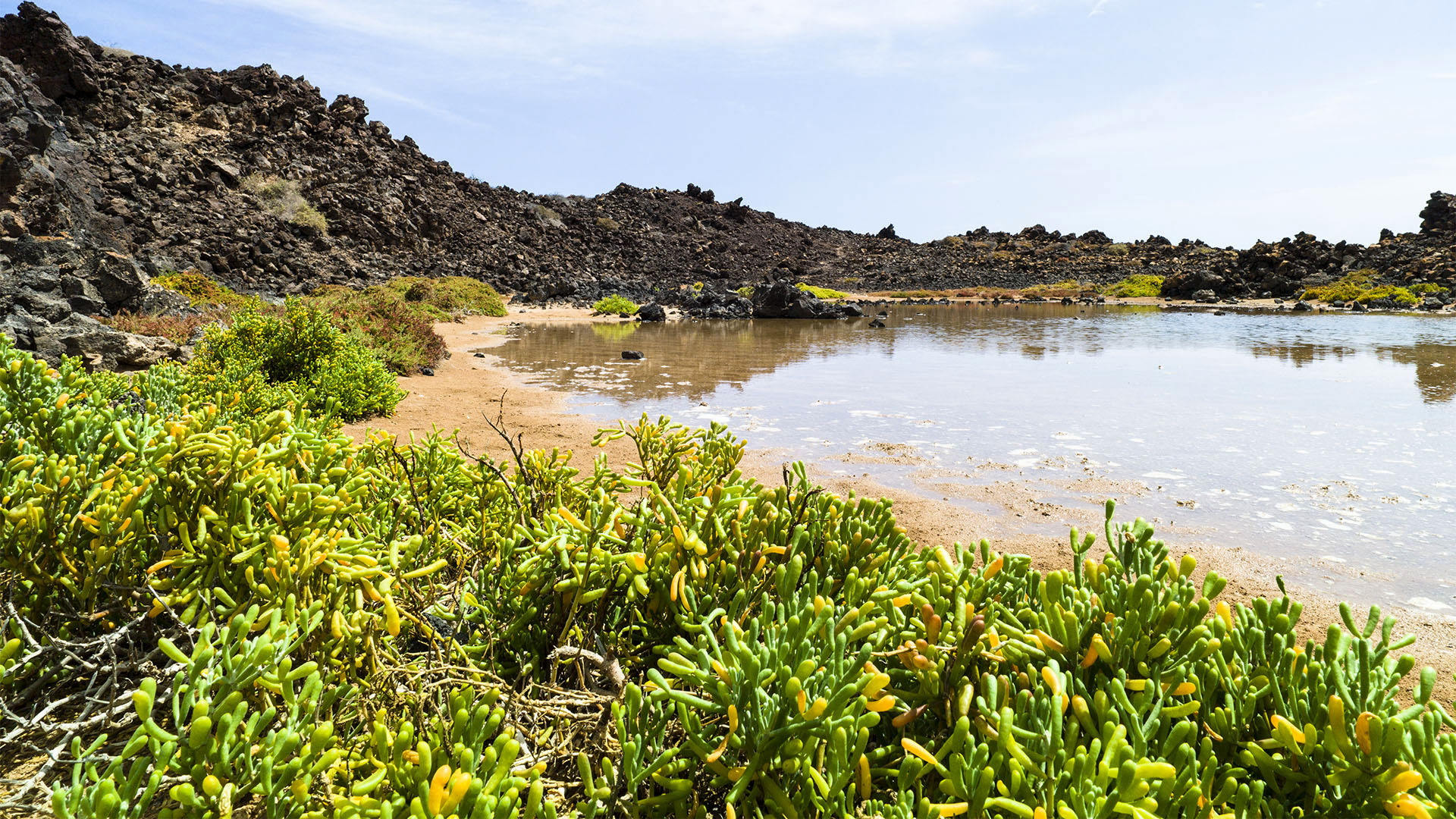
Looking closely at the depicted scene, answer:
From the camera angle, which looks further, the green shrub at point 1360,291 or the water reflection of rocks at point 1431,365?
the green shrub at point 1360,291

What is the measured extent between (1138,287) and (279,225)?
54029 millimetres

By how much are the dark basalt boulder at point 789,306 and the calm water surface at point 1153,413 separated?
35.6ft

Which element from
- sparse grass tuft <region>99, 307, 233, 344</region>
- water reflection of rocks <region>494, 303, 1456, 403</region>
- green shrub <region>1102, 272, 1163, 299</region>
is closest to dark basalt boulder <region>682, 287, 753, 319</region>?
water reflection of rocks <region>494, 303, 1456, 403</region>

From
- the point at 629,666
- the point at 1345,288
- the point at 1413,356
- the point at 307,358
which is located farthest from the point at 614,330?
the point at 1345,288

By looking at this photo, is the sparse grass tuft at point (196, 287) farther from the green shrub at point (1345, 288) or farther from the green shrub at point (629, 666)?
the green shrub at point (1345, 288)

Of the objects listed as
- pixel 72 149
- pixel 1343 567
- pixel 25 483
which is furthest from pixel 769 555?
pixel 72 149

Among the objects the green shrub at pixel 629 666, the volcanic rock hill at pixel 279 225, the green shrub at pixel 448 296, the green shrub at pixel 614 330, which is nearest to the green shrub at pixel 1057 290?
the volcanic rock hill at pixel 279 225

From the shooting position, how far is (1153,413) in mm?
8797

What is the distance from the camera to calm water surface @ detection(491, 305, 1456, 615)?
4984 mm

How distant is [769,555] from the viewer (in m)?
1.63

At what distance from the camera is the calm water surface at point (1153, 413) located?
4.98 m

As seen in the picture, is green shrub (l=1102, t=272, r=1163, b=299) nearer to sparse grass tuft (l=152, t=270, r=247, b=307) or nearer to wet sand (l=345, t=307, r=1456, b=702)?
wet sand (l=345, t=307, r=1456, b=702)

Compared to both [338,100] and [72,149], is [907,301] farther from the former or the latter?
[72,149]

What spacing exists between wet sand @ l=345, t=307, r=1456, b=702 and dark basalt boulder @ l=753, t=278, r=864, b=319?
2134cm
